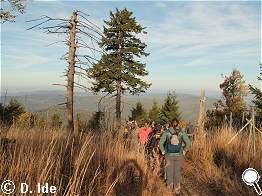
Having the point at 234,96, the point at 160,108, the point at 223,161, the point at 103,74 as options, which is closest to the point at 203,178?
the point at 223,161

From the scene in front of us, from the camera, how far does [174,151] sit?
8.93 meters

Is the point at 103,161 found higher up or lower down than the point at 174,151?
lower down

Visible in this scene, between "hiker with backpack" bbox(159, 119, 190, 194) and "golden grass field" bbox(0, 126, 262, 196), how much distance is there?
0.30 meters

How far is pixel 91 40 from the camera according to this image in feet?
41.1

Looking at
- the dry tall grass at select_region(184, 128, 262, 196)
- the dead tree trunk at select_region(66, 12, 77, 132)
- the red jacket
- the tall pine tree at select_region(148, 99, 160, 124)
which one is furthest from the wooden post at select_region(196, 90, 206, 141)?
the tall pine tree at select_region(148, 99, 160, 124)

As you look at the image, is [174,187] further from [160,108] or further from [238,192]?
[160,108]

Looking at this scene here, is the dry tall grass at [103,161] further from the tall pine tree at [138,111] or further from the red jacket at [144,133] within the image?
the tall pine tree at [138,111]

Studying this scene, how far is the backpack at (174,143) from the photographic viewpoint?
Answer: 28.9 ft

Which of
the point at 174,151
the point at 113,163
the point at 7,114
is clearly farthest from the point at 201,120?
the point at 113,163

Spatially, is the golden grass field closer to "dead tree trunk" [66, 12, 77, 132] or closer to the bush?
the bush

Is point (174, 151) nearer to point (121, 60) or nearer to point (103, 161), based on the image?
point (103, 161)

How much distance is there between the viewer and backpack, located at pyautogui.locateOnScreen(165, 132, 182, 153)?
8.82 meters

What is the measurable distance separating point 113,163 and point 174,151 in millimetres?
1785

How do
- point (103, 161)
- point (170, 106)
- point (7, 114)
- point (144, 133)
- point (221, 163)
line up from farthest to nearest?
point (170, 106) < point (144, 133) < point (221, 163) < point (7, 114) < point (103, 161)
